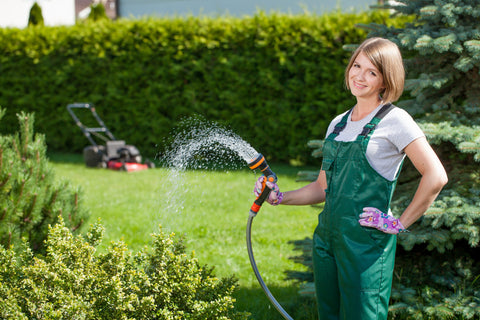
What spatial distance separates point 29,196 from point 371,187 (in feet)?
7.67

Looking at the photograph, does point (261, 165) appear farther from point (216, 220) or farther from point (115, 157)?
point (115, 157)

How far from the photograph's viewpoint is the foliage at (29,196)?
3225mm

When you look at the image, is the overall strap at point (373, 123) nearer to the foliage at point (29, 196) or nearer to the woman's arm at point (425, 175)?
the woman's arm at point (425, 175)

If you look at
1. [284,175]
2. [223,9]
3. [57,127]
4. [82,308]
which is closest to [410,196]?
[82,308]

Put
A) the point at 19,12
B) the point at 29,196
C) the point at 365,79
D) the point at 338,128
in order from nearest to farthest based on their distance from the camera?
the point at 365,79 < the point at 338,128 < the point at 29,196 < the point at 19,12

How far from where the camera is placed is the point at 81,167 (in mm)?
9750

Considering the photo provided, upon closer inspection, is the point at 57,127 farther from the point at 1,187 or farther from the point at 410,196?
the point at 410,196

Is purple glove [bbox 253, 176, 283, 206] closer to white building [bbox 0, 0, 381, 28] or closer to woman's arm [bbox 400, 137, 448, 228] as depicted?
woman's arm [bbox 400, 137, 448, 228]

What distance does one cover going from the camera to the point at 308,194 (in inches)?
90.4

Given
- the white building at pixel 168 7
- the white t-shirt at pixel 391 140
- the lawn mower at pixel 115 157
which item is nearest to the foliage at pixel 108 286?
the white t-shirt at pixel 391 140

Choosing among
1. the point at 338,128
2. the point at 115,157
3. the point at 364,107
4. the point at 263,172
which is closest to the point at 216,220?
the point at 263,172

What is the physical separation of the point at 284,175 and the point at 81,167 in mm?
4031

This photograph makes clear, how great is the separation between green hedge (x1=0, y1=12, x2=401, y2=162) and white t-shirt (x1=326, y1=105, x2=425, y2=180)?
23.0 ft

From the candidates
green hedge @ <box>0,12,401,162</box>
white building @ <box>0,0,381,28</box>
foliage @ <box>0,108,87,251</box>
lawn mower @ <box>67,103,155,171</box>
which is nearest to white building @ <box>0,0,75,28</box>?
white building @ <box>0,0,381,28</box>
